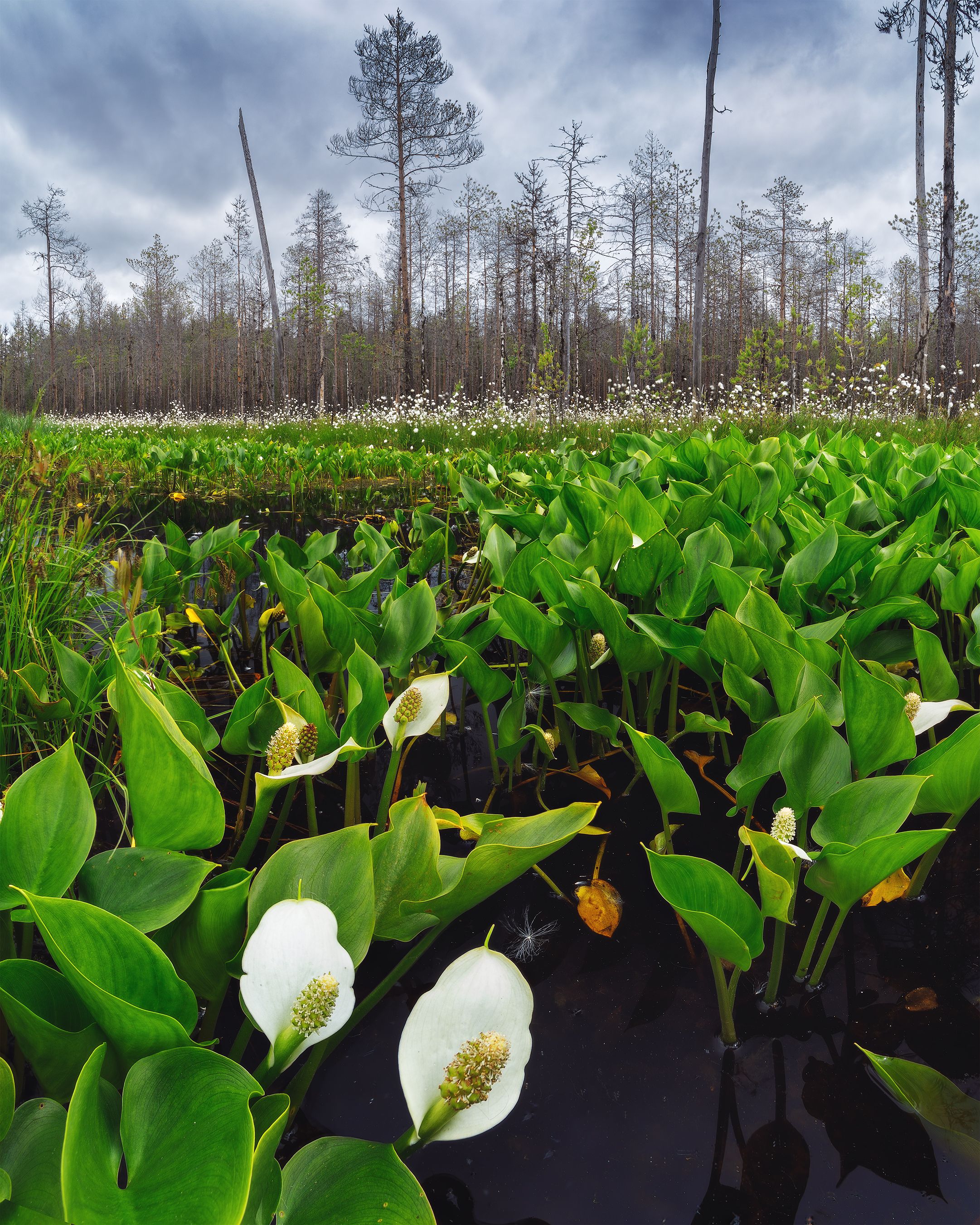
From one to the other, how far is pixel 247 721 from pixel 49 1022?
0.60 m

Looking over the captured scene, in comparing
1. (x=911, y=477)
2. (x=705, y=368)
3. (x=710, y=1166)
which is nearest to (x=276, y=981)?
(x=710, y=1166)

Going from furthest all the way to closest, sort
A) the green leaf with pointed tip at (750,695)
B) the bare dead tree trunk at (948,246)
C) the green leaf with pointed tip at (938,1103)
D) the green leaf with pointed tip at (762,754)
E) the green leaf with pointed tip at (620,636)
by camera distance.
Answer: the bare dead tree trunk at (948,246)
the green leaf with pointed tip at (620,636)
the green leaf with pointed tip at (750,695)
the green leaf with pointed tip at (762,754)
the green leaf with pointed tip at (938,1103)

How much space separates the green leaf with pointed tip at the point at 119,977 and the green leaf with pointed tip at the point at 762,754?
874 millimetres

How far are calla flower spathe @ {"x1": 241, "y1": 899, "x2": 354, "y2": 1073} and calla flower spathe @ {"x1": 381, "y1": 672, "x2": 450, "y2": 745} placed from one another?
44 centimetres

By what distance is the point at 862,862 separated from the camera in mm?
862

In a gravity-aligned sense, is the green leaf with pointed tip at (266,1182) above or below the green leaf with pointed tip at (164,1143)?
below

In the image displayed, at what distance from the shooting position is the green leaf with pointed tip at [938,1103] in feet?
2.97

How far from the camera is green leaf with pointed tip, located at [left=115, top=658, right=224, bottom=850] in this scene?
81 centimetres

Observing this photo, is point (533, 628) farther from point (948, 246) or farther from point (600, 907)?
point (948, 246)

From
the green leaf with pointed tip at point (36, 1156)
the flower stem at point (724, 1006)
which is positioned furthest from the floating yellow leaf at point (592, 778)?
the green leaf with pointed tip at point (36, 1156)

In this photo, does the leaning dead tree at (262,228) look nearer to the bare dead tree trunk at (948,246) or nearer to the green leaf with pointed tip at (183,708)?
the bare dead tree trunk at (948,246)

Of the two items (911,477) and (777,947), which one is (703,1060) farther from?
(911,477)

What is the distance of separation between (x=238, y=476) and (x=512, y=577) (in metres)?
5.86

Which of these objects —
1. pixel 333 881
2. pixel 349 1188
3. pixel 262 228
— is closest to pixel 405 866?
pixel 333 881
